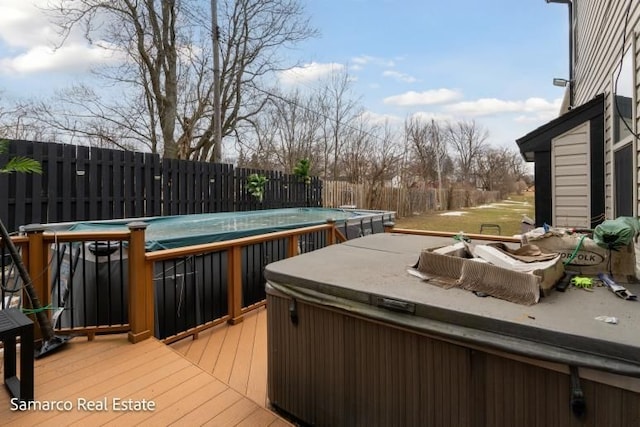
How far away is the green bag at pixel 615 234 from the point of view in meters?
1.50

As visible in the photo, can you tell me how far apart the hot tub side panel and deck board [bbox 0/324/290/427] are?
32 centimetres

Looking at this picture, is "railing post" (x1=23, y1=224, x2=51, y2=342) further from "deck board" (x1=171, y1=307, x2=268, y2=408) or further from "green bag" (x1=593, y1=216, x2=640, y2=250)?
"green bag" (x1=593, y1=216, x2=640, y2=250)

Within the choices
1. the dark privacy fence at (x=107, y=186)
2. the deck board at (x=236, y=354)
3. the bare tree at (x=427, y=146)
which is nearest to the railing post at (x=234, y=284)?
the deck board at (x=236, y=354)

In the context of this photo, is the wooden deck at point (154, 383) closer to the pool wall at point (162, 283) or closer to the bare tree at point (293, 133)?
the pool wall at point (162, 283)

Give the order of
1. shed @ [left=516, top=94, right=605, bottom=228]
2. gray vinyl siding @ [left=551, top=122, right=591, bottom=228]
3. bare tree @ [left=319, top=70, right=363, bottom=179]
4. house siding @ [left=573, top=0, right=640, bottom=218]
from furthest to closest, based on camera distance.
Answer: bare tree @ [left=319, top=70, right=363, bottom=179]
gray vinyl siding @ [left=551, top=122, right=591, bottom=228]
shed @ [left=516, top=94, right=605, bottom=228]
house siding @ [left=573, top=0, right=640, bottom=218]

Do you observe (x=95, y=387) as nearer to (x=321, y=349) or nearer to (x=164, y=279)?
(x=164, y=279)

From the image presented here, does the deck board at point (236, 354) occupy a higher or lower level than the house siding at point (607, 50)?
lower

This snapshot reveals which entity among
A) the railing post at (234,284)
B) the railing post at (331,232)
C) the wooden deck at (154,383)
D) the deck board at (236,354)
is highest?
the railing post at (331,232)

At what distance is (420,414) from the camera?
1351 millimetres

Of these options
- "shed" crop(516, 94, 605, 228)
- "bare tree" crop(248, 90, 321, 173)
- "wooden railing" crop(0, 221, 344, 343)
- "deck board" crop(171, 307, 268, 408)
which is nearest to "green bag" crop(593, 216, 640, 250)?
"deck board" crop(171, 307, 268, 408)

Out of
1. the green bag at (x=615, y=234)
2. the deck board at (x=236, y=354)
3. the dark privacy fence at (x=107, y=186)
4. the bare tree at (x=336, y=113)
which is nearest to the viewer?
the green bag at (x=615, y=234)

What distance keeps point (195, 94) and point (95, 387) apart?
1096 cm

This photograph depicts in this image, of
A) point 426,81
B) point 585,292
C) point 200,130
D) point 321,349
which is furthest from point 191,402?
point 426,81

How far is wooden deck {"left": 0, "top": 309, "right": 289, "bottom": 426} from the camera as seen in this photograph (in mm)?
1765
